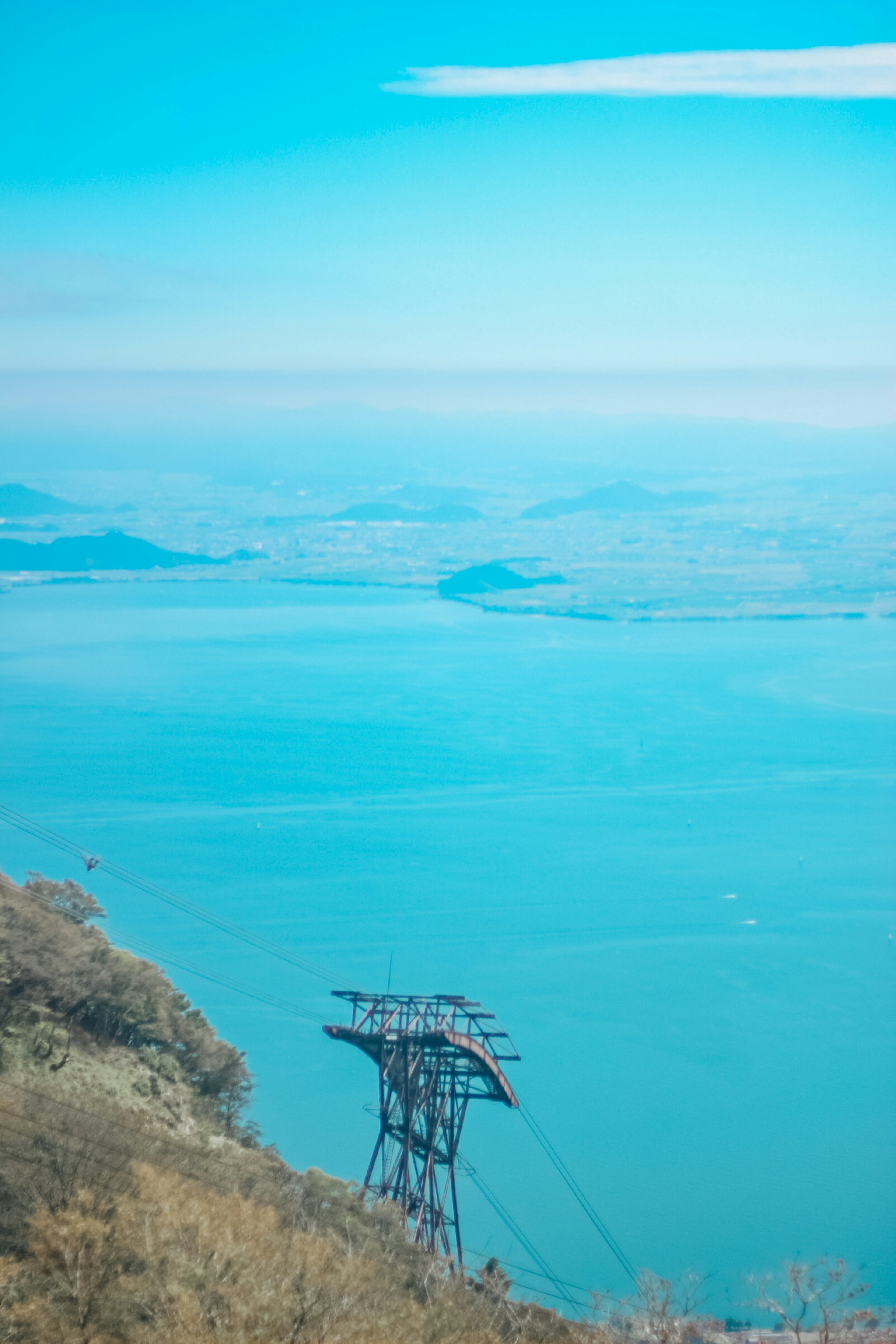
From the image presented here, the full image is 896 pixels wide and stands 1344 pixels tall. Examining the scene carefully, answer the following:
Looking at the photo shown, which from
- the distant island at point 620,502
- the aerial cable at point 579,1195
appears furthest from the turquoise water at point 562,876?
the distant island at point 620,502

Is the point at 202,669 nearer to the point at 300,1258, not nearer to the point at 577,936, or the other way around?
the point at 577,936

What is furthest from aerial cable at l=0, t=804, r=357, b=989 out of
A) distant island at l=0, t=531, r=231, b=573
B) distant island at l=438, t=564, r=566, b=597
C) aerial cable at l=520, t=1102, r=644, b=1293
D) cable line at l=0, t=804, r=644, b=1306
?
distant island at l=0, t=531, r=231, b=573

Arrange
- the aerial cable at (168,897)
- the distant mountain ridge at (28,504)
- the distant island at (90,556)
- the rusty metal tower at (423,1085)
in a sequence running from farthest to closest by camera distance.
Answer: the distant mountain ridge at (28,504)
the distant island at (90,556)
the aerial cable at (168,897)
the rusty metal tower at (423,1085)

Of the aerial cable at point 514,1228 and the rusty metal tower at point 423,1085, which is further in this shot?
the aerial cable at point 514,1228

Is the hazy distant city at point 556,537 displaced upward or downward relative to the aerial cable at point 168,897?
upward

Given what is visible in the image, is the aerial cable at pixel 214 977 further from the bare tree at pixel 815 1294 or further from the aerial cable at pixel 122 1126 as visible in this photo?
the aerial cable at pixel 122 1126

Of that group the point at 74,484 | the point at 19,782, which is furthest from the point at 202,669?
the point at 74,484
